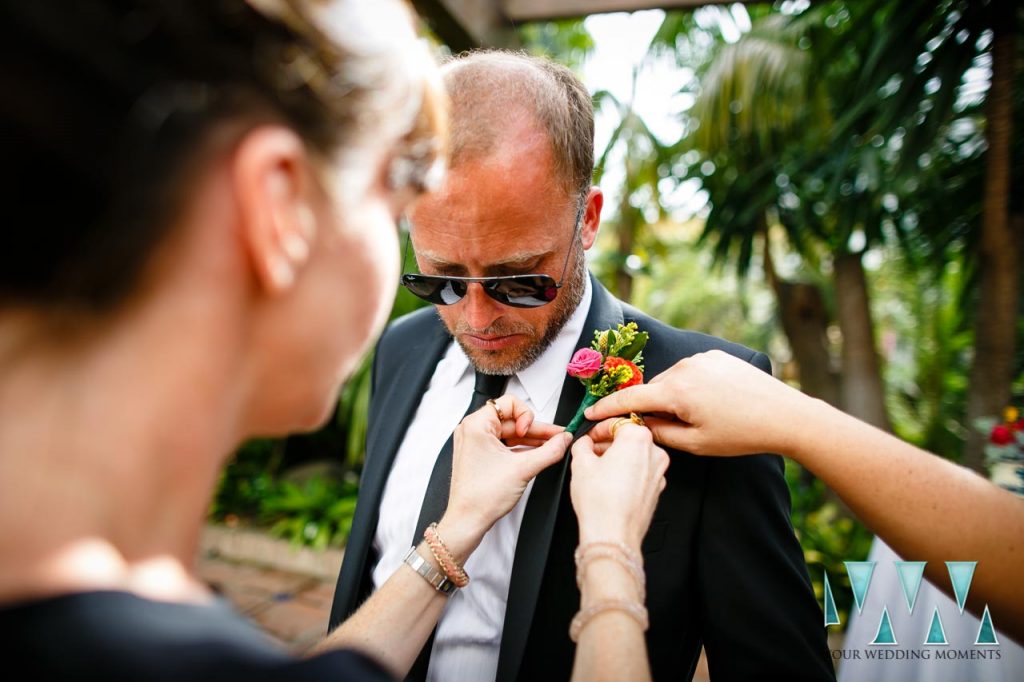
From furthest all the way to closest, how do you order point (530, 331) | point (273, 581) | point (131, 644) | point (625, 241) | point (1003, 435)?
point (625, 241), point (273, 581), point (1003, 435), point (530, 331), point (131, 644)

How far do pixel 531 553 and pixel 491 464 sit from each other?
0.84ft

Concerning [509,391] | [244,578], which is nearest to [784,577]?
[509,391]

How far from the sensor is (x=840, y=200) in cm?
477

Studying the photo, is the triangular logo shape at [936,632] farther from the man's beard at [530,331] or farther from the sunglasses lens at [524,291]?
the sunglasses lens at [524,291]

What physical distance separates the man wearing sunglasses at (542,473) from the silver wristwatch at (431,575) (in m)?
0.13

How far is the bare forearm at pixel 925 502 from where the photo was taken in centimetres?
126

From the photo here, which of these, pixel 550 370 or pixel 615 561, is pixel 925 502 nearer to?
pixel 615 561

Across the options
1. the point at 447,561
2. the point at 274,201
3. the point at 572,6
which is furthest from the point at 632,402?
the point at 572,6

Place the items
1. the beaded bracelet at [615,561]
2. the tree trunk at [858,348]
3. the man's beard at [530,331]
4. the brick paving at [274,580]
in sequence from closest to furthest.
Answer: the beaded bracelet at [615,561], the man's beard at [530,331], the brick paving at [274,580], the tree trunk at [858,348]

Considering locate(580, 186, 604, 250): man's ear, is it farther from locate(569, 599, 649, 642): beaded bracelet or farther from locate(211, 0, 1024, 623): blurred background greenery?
locate(211, 0, 1024, 623): blurred background greenery

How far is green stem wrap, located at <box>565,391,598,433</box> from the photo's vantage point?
155 cm

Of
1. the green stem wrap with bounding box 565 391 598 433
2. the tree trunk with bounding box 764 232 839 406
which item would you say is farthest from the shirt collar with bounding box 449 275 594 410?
the tree trunk with bounding box 764 232 839 406

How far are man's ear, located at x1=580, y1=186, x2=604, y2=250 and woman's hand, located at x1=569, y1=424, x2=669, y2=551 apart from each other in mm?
742

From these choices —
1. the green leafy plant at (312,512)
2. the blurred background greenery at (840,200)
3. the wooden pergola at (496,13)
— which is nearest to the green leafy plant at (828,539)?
the blurred background greenery at (840,200)
